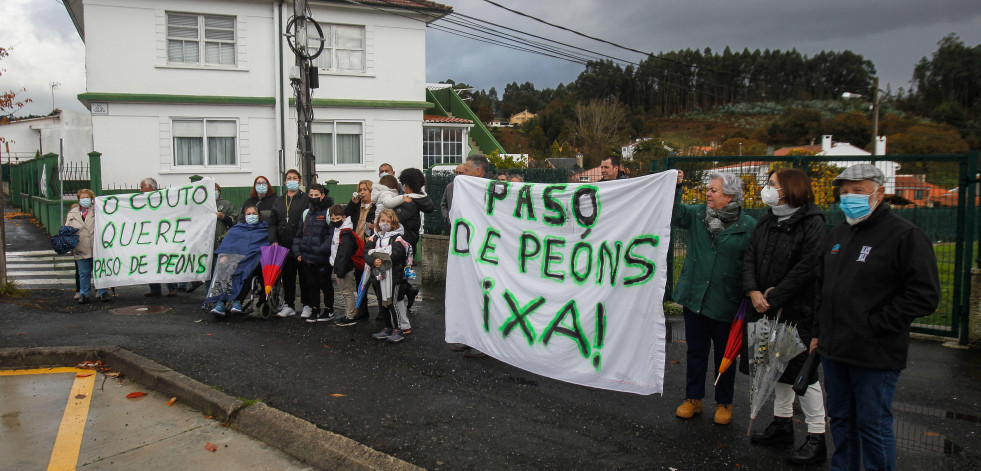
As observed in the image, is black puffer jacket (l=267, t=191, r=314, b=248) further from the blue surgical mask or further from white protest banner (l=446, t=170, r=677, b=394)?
the blue surgical mask

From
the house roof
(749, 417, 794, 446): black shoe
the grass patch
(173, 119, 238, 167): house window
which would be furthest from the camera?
the house roof

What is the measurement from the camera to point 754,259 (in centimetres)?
468

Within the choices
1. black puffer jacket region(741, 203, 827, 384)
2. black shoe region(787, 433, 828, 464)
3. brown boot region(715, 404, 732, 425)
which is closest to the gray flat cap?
black puffer jacket region(741, 203, 827, 384)

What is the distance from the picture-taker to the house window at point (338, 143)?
24.9m

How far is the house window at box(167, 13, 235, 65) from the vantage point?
22469 millimetres

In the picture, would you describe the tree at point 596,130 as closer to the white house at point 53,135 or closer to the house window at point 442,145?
the house window at point 442,145

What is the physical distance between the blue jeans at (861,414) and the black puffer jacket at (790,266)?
0.61 m

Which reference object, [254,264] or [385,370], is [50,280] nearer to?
[254,264]

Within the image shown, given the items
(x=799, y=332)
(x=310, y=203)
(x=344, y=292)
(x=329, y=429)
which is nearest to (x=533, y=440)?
(x=329, y=429)

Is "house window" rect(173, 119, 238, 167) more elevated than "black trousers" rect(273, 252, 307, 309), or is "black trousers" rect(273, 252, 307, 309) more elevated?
"house window" rect(173, 119, 238, 167)

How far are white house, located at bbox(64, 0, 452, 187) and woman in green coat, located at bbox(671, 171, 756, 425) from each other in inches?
715

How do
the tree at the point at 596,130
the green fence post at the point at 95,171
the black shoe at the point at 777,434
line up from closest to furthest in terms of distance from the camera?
the black shoe at the point at 777,434 → the green fence post at the point at 95,171 → the tree at the point at 596,130

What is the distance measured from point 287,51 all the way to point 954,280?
841 inches

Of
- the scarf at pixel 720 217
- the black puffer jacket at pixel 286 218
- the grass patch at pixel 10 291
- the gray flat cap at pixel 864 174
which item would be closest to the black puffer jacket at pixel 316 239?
the black puffer jacket at pixel 286 218
